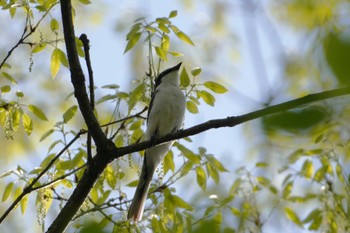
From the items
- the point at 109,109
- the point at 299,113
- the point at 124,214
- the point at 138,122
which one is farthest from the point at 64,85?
the point at 299,113

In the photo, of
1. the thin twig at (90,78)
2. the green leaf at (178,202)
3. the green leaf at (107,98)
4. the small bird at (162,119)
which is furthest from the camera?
the small bird at (162,119)

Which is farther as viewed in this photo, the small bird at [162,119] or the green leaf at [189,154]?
the small bird at [162,119]

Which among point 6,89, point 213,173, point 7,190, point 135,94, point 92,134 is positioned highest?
point 135,94

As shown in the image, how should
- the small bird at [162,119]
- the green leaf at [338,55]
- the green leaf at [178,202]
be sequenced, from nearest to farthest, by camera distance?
1. the green leaf at [338,55]
2. the green leaf at [178,202]
3. the small bird at [162,119]

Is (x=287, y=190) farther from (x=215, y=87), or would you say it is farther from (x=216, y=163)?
(x=215, y=87)

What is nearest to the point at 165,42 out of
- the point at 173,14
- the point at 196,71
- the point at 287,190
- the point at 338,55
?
the point at 173,14

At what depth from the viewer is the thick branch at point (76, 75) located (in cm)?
308

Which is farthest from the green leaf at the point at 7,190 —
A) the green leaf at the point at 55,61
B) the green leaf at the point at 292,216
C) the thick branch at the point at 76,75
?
the green leaf at the point at 292,216

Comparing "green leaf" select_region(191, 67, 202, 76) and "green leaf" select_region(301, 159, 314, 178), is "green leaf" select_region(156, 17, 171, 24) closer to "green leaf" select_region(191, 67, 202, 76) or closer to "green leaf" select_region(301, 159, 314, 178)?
"green leaf" select_region(191, 67, 202, 76)

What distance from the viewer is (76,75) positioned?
3182mm

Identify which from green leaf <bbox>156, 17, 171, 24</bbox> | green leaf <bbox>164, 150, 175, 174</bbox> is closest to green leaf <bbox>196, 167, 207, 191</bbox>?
green leaf <bbox>164, 150, 175, 174</bbox>

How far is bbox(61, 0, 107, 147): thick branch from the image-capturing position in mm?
3082

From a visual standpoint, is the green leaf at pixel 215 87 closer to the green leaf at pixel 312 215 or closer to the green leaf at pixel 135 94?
the green leaf at pixel 135 94

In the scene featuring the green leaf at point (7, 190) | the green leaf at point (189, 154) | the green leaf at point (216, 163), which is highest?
the green leaf at point (216, 163)
